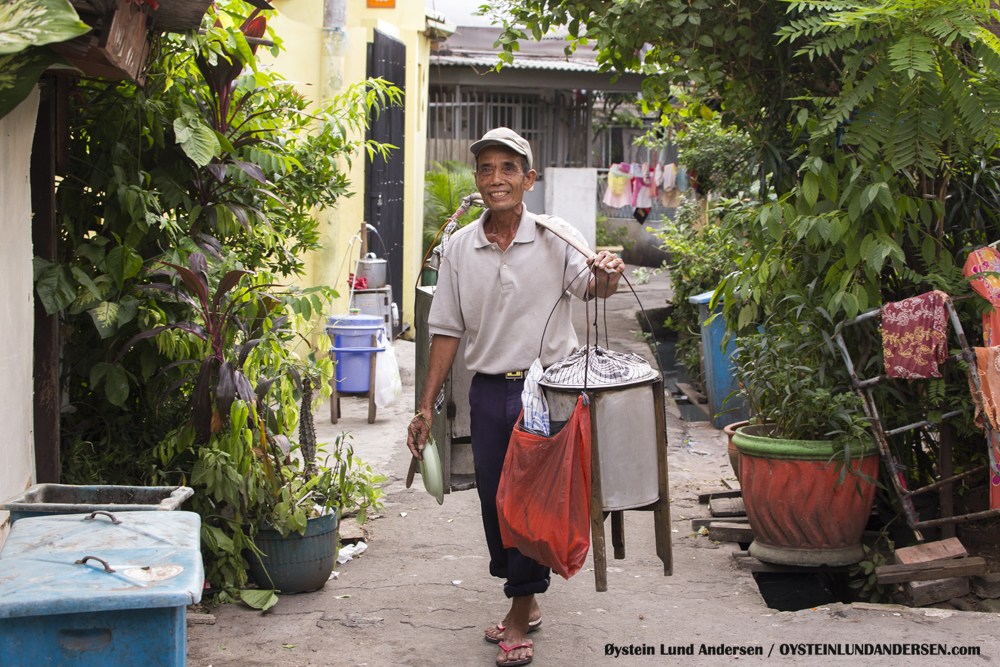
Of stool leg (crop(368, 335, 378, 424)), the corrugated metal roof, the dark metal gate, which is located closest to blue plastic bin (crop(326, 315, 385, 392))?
stool leg (crop(368, 335, 378, 424))

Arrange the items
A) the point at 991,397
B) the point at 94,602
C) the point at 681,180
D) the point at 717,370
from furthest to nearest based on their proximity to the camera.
A: the point at 681,180 < the point at 717,370 < the point at 991,397 < the point at 94,602

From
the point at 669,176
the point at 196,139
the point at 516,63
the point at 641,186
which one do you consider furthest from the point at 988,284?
the point at 641,186

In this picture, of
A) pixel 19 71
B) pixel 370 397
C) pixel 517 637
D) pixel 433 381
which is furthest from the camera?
pixel 370 397

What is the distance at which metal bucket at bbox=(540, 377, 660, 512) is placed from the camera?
9.48 feet

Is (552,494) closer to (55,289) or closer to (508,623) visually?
(508,623)

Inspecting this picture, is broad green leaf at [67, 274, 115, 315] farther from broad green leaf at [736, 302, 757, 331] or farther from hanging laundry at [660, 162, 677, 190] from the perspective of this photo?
hanging laundry at [660, 162, 677, 190]

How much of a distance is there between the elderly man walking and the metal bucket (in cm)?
37

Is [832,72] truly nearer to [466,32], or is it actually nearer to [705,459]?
[705,459]

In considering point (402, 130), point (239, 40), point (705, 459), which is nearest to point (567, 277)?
point (239, 40)

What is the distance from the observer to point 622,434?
115 inches

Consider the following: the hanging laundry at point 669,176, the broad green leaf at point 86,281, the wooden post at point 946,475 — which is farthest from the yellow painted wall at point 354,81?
the hanging laundry at point 669,176

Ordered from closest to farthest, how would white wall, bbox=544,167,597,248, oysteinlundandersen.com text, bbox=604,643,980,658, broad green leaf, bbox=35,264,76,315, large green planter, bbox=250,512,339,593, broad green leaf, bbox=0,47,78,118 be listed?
broad green leaf, bbox=0,47,78,118
broad green leaf, bbox=35,264,76,315
oysteinlundandersen.com text, bbox=604,643,980,658
large green planter, bbox=250,512,339,593
white wall, bbox=544,167,597,248

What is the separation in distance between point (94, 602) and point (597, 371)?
1679mm

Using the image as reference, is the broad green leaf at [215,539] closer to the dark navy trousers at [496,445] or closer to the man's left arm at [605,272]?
the dark navy trousers at [496,445]
